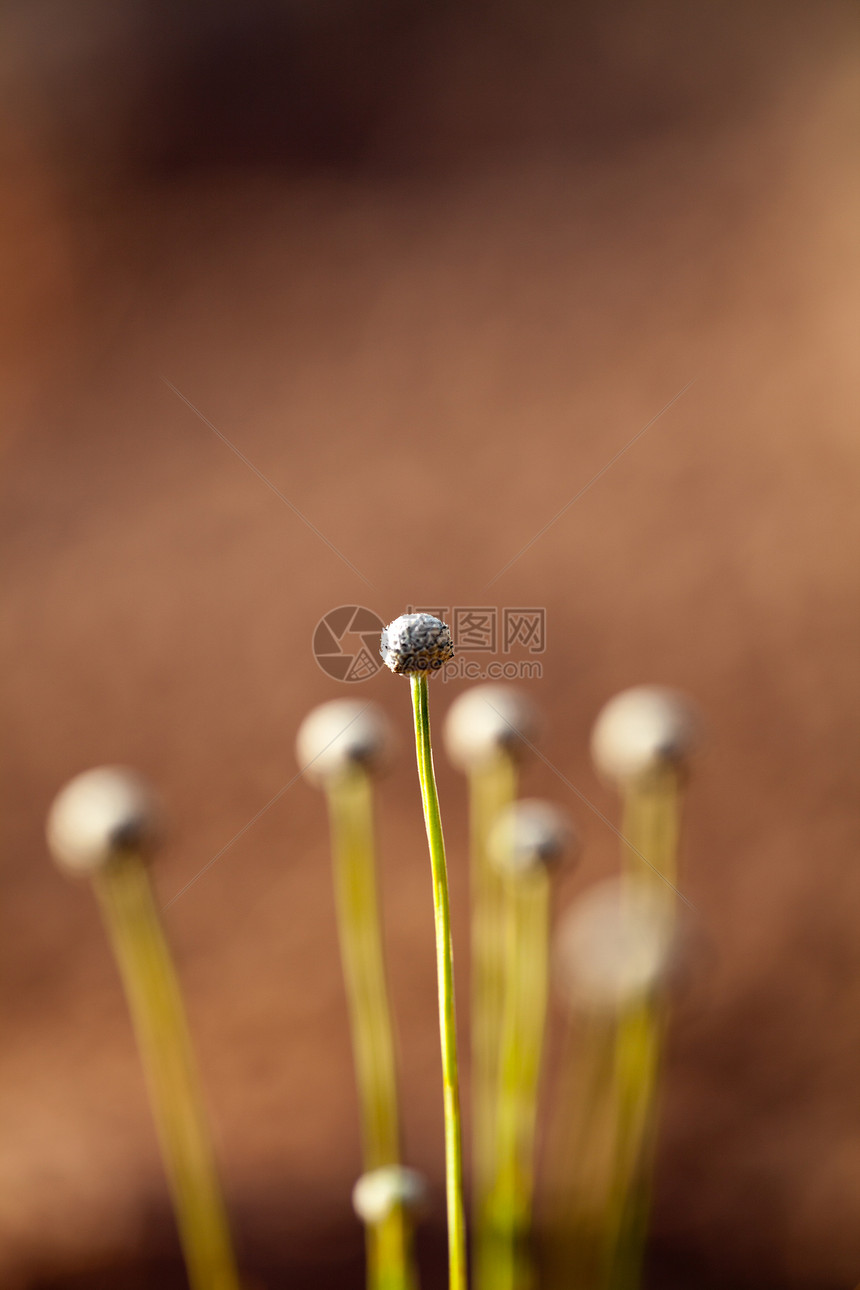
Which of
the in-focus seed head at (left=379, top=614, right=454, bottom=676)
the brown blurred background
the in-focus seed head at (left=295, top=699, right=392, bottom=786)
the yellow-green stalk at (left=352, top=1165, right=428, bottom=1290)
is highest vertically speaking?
the brown blurred background

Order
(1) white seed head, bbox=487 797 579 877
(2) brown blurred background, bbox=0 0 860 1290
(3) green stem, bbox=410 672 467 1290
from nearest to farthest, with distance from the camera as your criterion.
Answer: (3) green stem, bbox=410 672 467 1290
(1) white seed head, bbox=487 797 579 877
(2) brown blurred background, bbox=0 0 860 1290

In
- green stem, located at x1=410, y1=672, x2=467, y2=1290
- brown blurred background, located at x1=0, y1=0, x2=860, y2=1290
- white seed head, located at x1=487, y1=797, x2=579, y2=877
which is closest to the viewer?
green stem, located at x1=410, y1=672, x2=467, y2=1290

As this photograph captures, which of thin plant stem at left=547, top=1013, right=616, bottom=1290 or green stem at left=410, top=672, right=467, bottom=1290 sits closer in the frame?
green stem at left=410, top=672, right=467, bottom=1290

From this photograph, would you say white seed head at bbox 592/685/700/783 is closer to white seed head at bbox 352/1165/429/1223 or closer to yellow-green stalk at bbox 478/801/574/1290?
yellow-green stalk at bbox 478/801/574/1290

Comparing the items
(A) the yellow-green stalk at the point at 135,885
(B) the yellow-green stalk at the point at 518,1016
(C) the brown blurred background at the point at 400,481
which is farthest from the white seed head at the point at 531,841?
(C) the brown blurred background at the point at 400,481

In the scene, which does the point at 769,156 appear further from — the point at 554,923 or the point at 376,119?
the point at 554,923

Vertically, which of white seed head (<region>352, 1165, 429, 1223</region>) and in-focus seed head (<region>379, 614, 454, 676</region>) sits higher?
in-focus seed head (<region>379, 614, 454, 676</region>)

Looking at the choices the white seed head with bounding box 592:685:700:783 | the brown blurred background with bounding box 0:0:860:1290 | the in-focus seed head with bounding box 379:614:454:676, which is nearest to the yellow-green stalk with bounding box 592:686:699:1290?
the white seed head with bounding box 592:685:700:783
